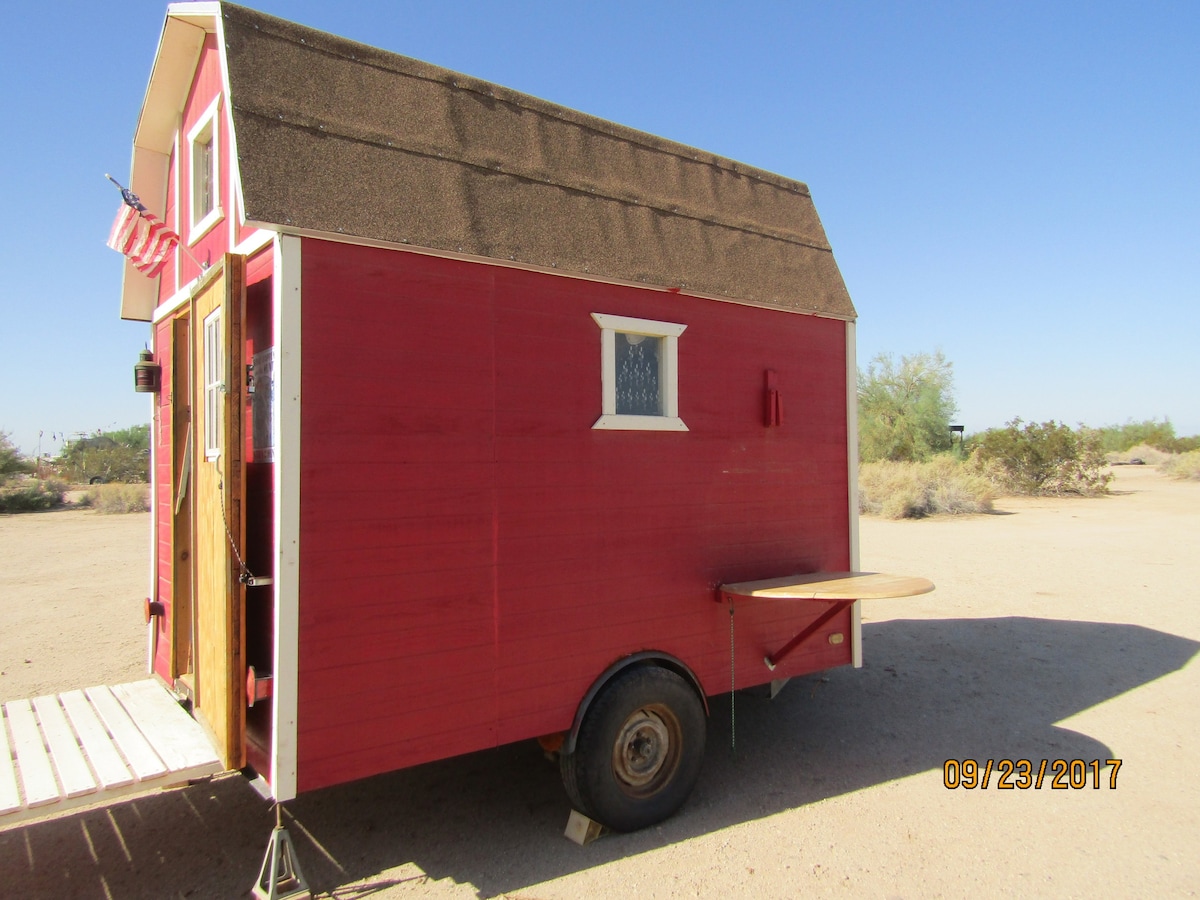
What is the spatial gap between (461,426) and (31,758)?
2.61 meters

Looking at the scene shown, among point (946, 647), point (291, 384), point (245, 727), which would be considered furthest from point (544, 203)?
point (946, 647)

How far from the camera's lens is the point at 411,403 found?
396 centimetres

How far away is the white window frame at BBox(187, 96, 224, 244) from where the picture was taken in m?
4.52

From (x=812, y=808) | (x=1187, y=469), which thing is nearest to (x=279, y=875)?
(x=812, y=808)

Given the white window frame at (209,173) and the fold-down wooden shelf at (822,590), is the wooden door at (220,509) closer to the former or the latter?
the white window frame at (209,173)

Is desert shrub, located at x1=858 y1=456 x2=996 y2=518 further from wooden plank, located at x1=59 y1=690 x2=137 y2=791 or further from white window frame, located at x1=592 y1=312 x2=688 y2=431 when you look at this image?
wooden plank, located at x1=59 y1=690 x2=137 y2=791

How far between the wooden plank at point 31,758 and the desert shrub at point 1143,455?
58.5 meters

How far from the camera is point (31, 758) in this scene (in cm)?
380

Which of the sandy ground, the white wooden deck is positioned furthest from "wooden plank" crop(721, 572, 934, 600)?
the white wooden deck

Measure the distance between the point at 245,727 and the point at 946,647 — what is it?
755 centimetres

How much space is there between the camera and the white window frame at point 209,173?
14.8 ft

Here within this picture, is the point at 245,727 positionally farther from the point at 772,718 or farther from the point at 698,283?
the point at 772,718

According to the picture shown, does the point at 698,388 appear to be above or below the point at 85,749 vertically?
above

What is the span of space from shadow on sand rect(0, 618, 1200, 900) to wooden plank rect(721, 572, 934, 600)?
1.40 metres
